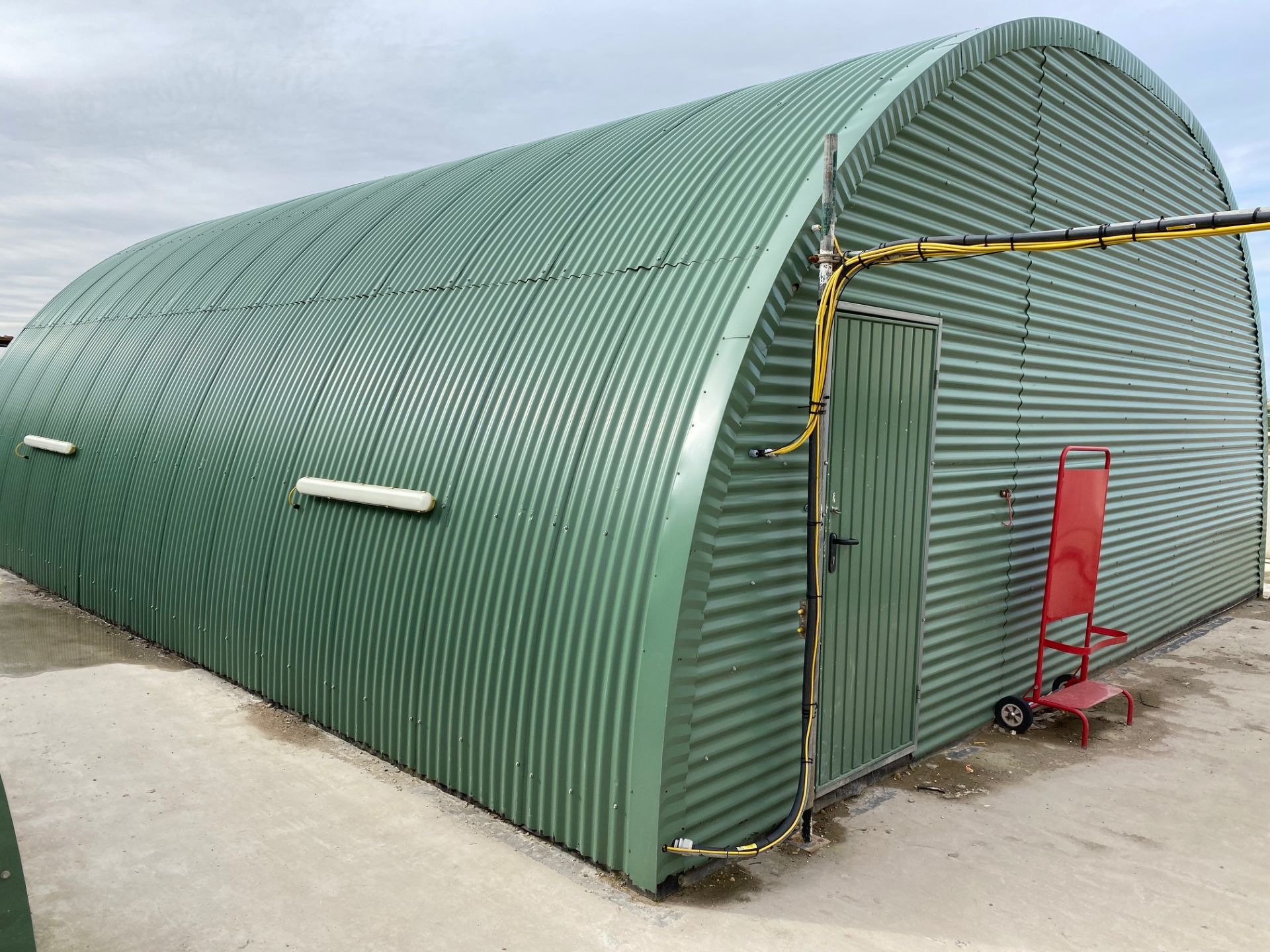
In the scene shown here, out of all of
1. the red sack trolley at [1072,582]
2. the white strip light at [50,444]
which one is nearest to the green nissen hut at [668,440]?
the red sack trolley at [1072,582]

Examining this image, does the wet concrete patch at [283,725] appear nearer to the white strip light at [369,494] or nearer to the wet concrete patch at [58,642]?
the wet concrete patch at [58,642]

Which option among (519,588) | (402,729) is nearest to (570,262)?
(519,588)

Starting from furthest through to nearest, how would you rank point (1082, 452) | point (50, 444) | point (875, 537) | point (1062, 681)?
point (50, 444) → point (1082, 452) → point (1062, 681) → point (875, 537)

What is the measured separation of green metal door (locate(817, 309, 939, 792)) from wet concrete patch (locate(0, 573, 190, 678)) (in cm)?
610

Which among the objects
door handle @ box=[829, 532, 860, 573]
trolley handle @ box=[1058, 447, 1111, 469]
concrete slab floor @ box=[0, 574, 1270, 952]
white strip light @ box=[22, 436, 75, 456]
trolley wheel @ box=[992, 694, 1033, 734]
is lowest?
concrete slab floor @ box=[0, 574, 1270, 952]

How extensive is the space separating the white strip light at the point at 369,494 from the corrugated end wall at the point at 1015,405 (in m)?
2.27

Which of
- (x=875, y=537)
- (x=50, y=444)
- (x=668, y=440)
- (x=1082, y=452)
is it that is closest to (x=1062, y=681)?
(x=1082, y=452)

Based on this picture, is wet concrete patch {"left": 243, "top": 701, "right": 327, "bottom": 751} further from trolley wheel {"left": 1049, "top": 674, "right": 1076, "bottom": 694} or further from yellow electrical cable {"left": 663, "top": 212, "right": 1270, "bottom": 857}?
trolley wheel {"left": 1049, "top": 674, "right": 1076, "bottom": 694}

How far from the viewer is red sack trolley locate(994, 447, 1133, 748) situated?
738 cm

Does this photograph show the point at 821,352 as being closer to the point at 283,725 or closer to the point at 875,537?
the point at 875,537

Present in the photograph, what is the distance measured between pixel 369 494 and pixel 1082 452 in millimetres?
6231

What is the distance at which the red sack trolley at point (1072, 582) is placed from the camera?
291 inches

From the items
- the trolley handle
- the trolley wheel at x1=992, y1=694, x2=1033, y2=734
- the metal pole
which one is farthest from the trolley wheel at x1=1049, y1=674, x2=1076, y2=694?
the metal pole

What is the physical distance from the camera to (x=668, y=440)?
5.14m
